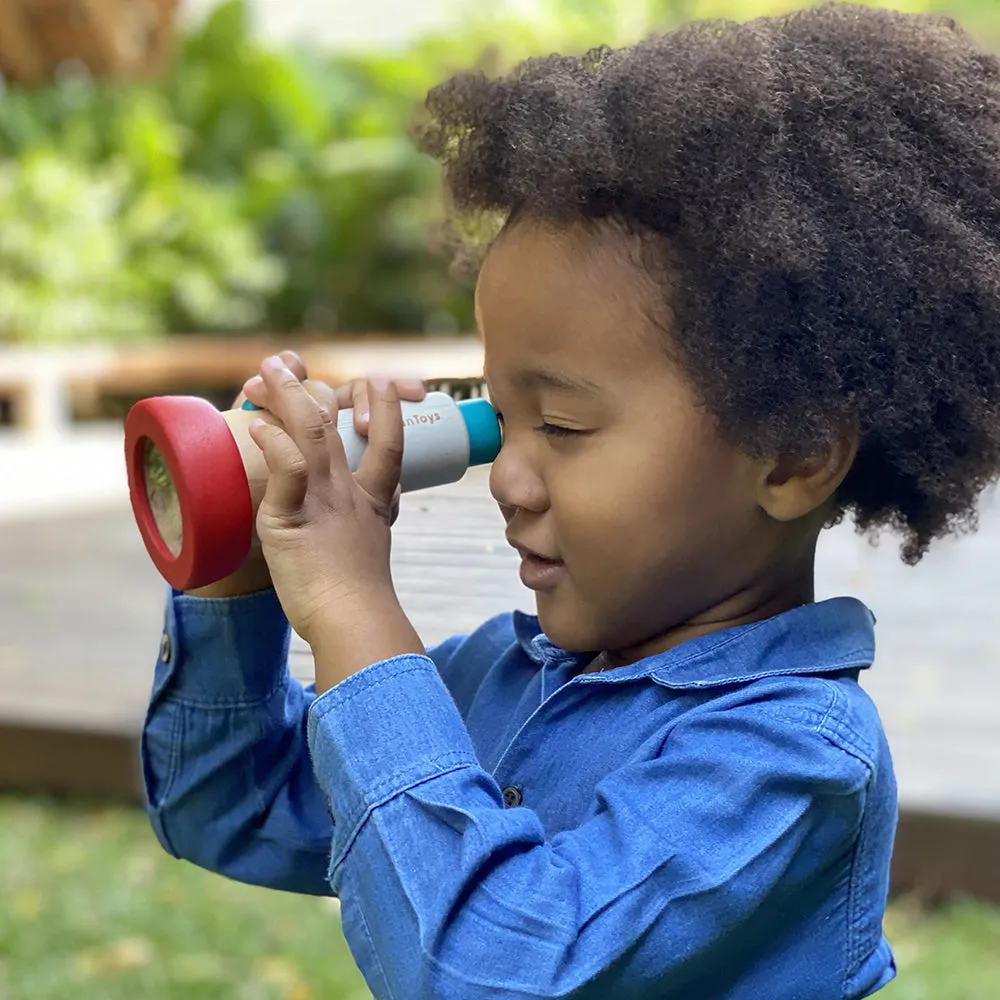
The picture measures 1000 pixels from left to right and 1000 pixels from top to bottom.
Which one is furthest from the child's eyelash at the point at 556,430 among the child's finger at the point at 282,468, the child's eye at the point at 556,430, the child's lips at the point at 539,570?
the child's finger at the point at 282,468

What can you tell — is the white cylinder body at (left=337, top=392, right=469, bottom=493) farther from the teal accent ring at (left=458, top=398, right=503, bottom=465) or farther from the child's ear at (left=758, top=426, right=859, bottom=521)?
the child's ear at (left=758, top=426, right=859, bottom=521)

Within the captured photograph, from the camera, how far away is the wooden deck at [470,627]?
4.79 feet

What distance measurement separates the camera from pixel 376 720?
40.0 inches

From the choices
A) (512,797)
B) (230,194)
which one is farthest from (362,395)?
(230,194)

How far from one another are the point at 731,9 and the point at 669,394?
10.7 m

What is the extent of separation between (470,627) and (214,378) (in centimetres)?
796

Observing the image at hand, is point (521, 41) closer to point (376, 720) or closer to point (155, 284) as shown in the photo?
point (155, 284)

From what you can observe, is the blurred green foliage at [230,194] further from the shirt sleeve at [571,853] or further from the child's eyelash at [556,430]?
the shirt sleeve at [571,853]

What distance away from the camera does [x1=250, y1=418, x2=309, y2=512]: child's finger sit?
3.52ft

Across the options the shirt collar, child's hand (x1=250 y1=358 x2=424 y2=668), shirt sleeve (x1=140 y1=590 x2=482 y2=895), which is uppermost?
child's hand (x1=250 y1=358 x2=424 y2=668)

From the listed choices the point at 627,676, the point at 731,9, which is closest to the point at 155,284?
the point at 731,9

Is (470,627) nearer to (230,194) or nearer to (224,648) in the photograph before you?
(224,648)

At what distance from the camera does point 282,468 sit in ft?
3.52

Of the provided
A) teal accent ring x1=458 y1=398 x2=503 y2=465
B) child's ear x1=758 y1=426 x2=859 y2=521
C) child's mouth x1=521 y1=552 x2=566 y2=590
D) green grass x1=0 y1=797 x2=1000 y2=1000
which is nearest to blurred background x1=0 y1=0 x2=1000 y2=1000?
green grass x1=0 y1=797 x2=1000 y2=1000
